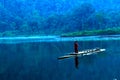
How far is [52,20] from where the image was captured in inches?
4077

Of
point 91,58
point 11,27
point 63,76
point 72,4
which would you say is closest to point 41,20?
point 11,27

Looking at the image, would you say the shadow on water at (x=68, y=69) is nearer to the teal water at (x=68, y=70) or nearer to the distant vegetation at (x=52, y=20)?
the teal water at (x=68, y=70)

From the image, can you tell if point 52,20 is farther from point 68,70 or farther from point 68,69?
point 68,70

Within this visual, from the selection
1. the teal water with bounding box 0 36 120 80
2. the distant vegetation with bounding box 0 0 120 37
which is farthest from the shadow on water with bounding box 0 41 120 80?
the distant vegetation with bounding box 0 0 120 37

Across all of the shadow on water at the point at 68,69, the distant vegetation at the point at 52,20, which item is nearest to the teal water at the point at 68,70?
the shadow on water at the point at 68,69

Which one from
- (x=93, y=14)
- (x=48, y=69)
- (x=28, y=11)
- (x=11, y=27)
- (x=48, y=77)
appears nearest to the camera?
(x=48, y=77)

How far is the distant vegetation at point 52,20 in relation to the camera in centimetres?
9269

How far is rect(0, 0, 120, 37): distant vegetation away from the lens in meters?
92.7

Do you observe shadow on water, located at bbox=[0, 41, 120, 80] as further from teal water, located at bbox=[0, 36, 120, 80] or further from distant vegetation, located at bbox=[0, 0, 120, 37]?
distant vegetation, located at bbox=[0, 0, 120, 37]

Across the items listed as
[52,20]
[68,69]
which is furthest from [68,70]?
[52,20]

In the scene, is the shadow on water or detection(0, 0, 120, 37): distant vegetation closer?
the shadow on water

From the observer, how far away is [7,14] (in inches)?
4434

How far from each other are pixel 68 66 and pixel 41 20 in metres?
83.2

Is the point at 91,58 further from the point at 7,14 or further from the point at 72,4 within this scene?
the point at 72,4
